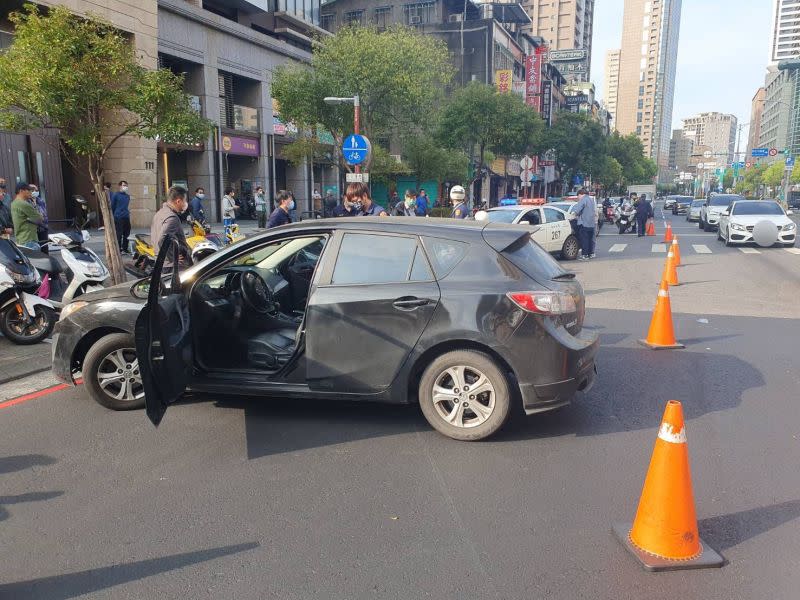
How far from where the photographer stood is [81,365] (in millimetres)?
5453

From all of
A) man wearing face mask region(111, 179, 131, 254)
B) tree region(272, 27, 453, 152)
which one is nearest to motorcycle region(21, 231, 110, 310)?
man wearing face mask region(111, 179, 131, 254)

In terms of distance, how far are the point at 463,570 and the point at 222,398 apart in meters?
3.08

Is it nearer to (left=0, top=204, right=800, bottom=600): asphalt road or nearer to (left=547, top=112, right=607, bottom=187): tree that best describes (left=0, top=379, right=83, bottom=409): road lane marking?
(left=0, top=204, right=800, bottom=600): asphalt road

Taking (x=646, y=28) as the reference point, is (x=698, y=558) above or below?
below

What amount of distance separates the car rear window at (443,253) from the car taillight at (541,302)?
466 millimetres

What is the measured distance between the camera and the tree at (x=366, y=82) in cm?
2339

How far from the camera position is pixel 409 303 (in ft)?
14.8

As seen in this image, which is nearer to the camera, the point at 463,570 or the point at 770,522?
the point at 463,570

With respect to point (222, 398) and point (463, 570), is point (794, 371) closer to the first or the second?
point (463, 570)

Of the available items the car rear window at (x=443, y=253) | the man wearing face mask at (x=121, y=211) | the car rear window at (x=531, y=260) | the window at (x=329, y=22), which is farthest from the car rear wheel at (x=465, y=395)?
the window at (x=329, y=22)

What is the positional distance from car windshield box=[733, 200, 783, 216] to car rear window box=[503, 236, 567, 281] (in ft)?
58.1

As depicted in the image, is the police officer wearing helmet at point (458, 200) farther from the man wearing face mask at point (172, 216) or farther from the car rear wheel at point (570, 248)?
the man wearing face mask at point (172, 216)

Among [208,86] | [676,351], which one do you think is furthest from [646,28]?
[676,351]

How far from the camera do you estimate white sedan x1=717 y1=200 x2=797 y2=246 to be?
1908 centimetres
